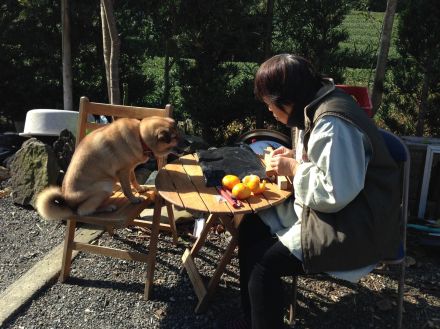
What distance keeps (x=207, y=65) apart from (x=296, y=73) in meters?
3.36

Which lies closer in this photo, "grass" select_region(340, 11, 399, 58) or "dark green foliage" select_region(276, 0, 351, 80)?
"dark green foliage" select_region(276, 0, 351, 80)

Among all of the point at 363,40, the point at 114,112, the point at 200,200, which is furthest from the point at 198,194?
the point at 363,40

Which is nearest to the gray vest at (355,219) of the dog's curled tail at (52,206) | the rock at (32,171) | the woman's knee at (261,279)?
the woman's knee at (261,279)

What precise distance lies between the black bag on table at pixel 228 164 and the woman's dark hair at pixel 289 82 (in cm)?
67

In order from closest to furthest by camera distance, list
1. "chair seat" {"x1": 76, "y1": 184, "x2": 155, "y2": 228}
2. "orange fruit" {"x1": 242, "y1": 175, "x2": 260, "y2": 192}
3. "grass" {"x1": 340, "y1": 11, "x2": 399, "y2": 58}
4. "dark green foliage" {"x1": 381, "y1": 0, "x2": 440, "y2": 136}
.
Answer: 1. "orange fruit" {"x1": 242, "y1": 175, "x2": 260, "y2": 192}
2. "chair seat" {"x1": 76, "y1": 184, "x2": 155, "y2": 228}
3. "dark green foliage" {"x1": 381, "y1": 0, "x2": 440, "y2": 136}
4. "grass" {"x1": 340, "y1": 11, "x2": 399, "y2": 58}

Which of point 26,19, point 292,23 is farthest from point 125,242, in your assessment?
point 26,19

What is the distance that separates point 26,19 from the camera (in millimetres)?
5957

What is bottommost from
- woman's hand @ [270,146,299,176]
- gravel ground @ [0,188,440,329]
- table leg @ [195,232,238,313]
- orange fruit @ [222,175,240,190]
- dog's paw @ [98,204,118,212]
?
gravel ground @ [0,188,440,329]

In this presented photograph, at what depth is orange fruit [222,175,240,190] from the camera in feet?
8.79

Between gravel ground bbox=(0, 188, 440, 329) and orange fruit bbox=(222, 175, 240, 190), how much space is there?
0.96 m

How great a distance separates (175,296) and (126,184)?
2.92ft

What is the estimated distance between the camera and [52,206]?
3.08m

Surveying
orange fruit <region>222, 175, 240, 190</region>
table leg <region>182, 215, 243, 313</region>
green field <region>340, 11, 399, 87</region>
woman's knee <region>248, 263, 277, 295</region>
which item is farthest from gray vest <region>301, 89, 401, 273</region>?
green field <region>340, 11, 399, 87</region>

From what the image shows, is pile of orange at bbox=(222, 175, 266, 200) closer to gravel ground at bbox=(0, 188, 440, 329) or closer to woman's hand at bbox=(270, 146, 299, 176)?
woman's hand at bbox=(270, 146, 299, 176)
